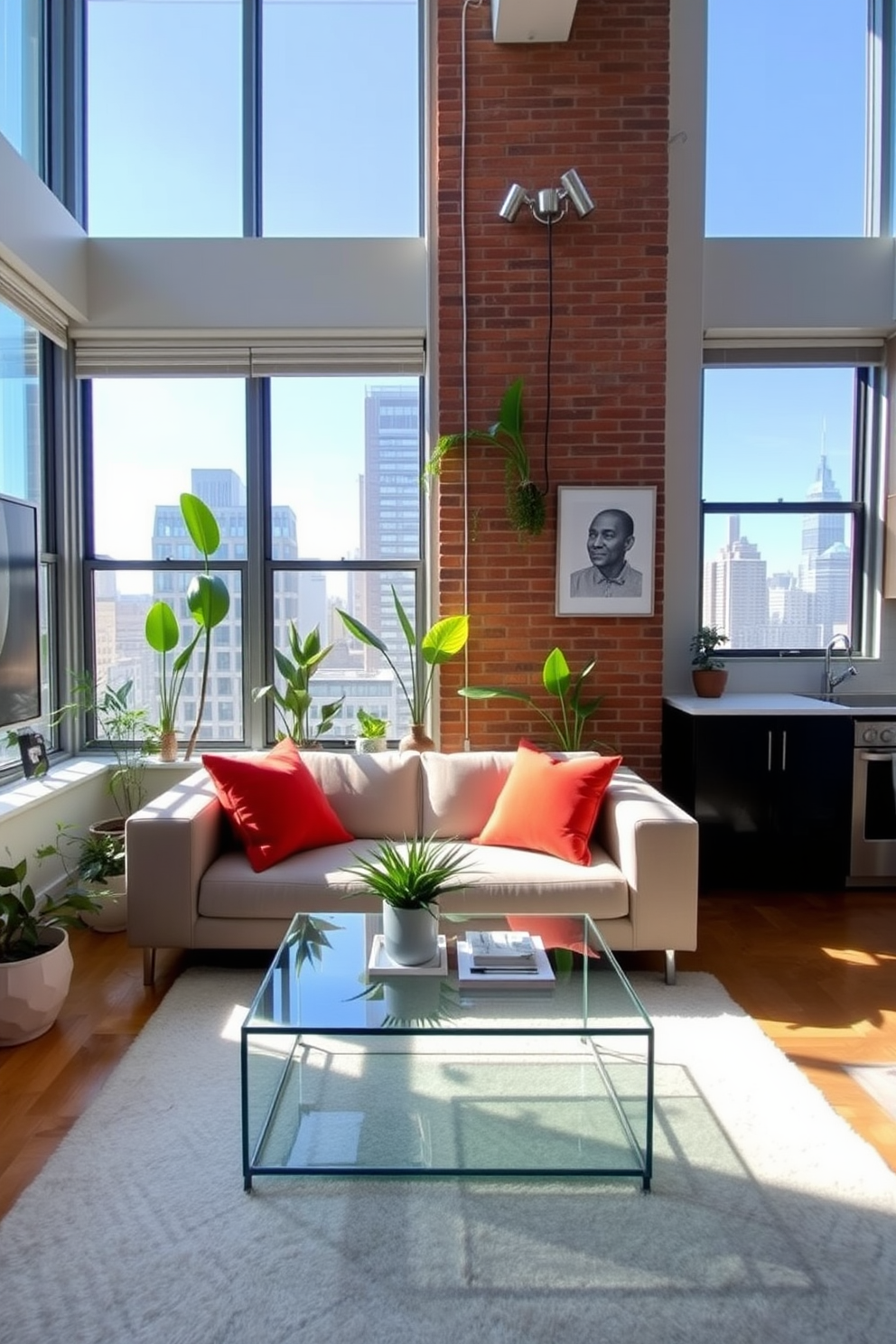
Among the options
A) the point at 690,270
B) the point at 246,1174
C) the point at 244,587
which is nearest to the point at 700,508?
the point at 690,270

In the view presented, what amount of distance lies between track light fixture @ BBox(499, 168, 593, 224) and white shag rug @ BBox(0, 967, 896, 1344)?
11.7 feet

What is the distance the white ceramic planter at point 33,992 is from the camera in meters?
2.48

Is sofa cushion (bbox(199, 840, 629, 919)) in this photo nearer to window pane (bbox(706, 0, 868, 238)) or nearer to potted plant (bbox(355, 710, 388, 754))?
potted plant (bbox(355, 710, 388, 754))

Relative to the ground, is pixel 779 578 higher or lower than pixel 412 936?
higher

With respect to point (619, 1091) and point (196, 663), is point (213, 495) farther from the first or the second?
point (619, 1091)

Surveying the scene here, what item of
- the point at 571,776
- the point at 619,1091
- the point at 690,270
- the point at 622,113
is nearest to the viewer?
the point at 619,1091

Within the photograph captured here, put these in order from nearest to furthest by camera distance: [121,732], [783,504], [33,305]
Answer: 1. [33,305]
2. [121,732]
3. [783,504]

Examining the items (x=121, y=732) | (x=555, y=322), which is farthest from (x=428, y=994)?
(x=555, y=322)

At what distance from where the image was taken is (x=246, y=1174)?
6.11ft

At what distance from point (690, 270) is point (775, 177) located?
0.72 meters

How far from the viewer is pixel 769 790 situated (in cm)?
Answer: 389

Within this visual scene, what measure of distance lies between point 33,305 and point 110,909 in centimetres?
267

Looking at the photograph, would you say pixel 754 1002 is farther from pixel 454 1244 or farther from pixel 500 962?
pixel 454 1244

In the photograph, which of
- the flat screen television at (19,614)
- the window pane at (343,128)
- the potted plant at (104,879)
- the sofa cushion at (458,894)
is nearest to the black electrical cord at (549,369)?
the window pane at (343,128)
